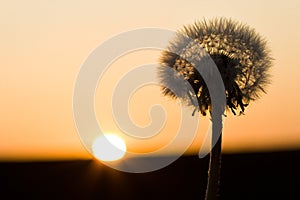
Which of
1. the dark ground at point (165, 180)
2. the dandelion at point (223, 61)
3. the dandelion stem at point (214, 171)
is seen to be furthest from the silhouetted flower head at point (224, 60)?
the dark ground at point (165, 180)

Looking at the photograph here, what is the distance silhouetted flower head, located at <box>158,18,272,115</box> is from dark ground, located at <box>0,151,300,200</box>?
10.7 m

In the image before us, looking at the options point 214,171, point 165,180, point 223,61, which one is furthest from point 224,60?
point 165,180

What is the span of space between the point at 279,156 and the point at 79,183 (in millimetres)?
8087

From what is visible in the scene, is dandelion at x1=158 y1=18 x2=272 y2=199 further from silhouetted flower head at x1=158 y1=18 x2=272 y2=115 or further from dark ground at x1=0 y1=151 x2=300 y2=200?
dark ground at x1=0 y1=151 x2=300 y2=200

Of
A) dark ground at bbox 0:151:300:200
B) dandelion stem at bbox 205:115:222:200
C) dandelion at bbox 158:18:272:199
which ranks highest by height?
dark ground at bbox 0:151:300:200

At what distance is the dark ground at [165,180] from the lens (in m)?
23.8

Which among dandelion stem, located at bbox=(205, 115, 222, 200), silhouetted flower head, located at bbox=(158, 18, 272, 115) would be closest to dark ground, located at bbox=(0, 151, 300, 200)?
silhouetted flower head, located at bbox=(158, 18, 272, 115)

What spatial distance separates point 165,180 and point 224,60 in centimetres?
1313

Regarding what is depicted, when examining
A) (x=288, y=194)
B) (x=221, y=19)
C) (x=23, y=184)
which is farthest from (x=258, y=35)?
(x=23, y=184)

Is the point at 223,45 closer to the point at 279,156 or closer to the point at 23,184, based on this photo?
the point at 279,156

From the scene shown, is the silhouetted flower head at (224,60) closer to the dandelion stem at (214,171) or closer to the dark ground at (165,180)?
the dandelion stem at (214,171)

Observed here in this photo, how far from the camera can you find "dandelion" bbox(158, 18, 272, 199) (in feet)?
41.7

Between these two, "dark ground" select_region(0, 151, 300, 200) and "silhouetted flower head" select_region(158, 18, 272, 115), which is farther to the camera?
"dark ground" select_region(0, 151, 300, 200)

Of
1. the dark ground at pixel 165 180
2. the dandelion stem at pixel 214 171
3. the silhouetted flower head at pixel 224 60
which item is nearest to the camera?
the dandelion stem at pixel 214 171
